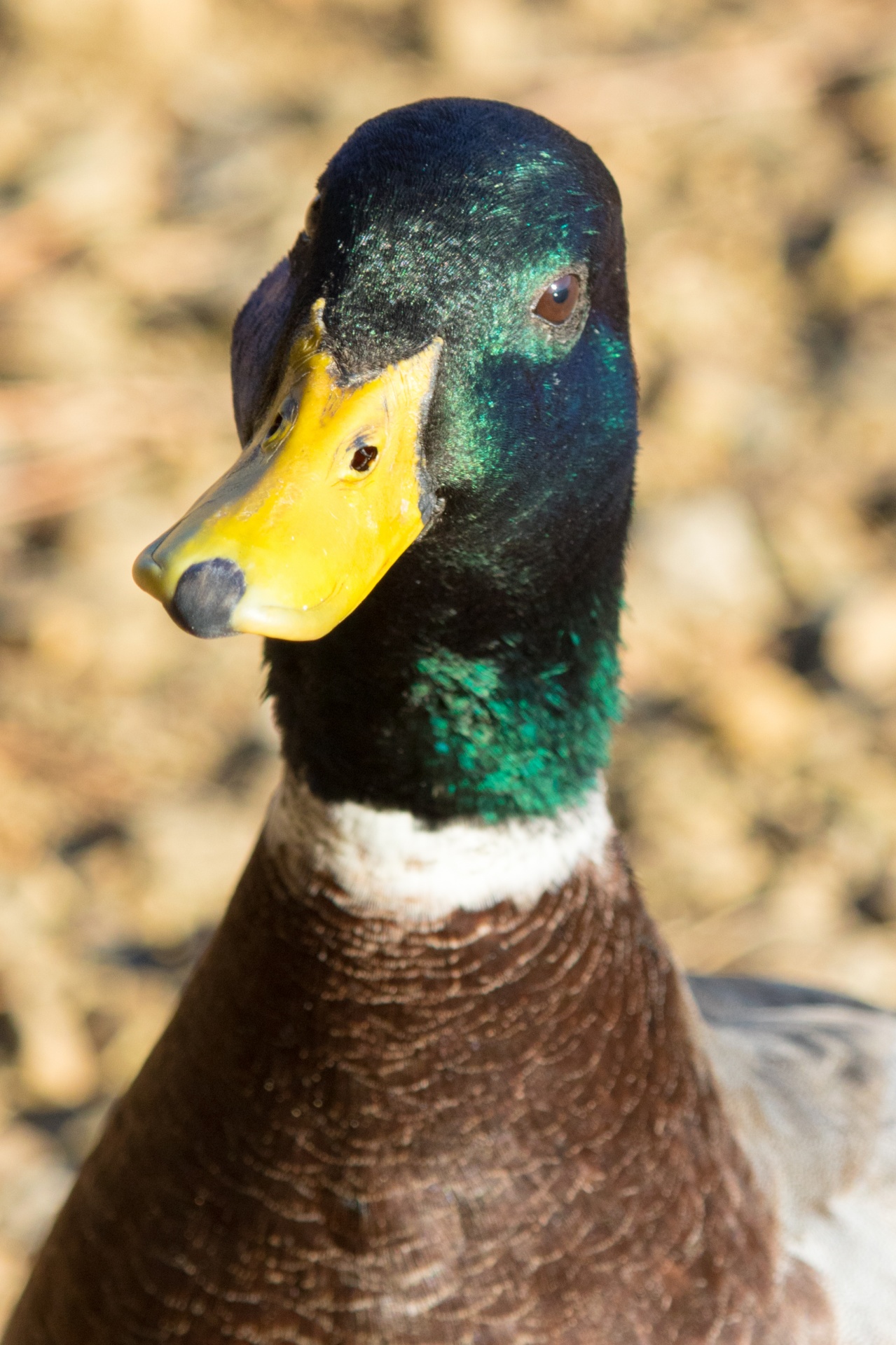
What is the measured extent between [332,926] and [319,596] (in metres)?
0.47

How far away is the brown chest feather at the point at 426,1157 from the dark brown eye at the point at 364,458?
1.58 feet

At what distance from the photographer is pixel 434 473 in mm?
1164

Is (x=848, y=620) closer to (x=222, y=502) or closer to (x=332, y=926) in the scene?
(x=332, y=926)

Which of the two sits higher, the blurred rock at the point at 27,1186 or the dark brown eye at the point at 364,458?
the dark brown eye at the point at 364,458

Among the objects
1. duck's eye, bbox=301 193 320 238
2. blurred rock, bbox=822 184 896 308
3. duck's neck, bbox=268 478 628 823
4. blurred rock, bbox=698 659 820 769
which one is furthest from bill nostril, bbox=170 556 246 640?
blurred rock, bbox=822 184 896 308

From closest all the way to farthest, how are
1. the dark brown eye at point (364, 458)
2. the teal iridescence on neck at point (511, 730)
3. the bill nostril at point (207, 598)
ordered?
the bill nostril at point (207, 598) < the dark brown eye at point (364, 458) < the teal iridescence on neck at point (511, 730)

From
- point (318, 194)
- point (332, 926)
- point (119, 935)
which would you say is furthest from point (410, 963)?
point (119, 935)

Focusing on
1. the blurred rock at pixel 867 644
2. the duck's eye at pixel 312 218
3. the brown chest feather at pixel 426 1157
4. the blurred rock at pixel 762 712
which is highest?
the blurred rock at pixel 867 644

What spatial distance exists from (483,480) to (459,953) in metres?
0.46

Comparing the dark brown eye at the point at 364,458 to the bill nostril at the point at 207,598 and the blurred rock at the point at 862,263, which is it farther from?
the blurred rock at the point at 862,263

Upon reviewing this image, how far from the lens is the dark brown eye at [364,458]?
1.10 m

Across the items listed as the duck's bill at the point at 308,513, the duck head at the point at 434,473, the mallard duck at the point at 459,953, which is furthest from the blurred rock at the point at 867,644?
the duck's bill at the point at 308,513

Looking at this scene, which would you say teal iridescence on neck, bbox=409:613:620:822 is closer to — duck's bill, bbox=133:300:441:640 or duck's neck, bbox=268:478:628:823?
duck's neck, bbox=268:478:628:823

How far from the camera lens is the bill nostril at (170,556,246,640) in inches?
39.1
